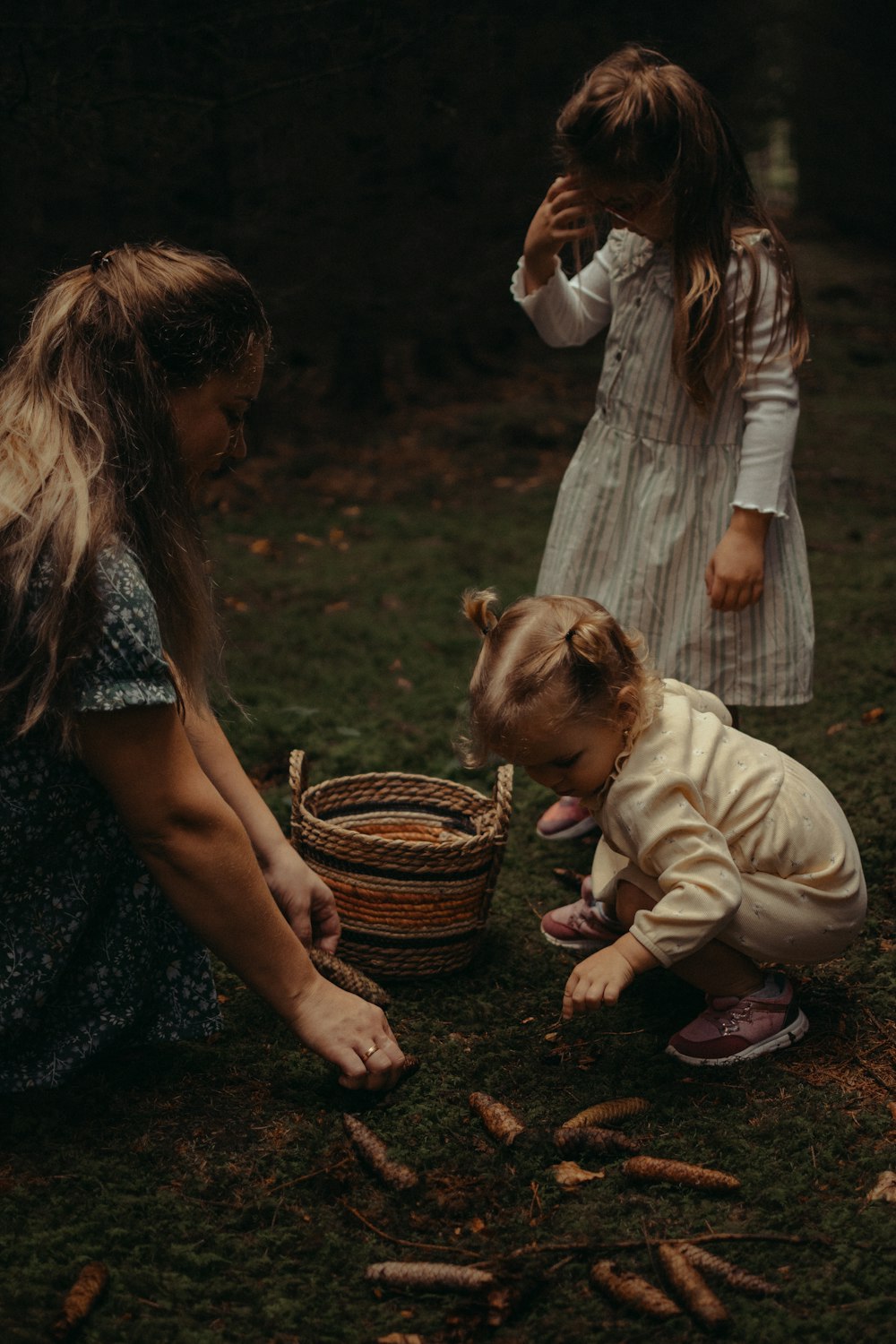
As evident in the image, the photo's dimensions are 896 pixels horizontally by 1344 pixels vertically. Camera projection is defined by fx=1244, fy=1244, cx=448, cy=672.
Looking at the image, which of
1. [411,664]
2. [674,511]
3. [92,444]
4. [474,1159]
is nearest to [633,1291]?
[474,1159]

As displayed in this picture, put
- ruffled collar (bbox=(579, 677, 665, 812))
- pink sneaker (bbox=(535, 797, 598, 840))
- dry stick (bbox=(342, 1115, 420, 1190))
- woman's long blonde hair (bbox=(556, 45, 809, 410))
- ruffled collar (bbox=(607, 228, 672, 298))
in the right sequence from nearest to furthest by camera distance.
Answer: dry stick (bbox=(342, 1115, 420, 1190))
ruffled collar (bbox=(579, 677, 665, 812))
woman's long blonde hair (bbox=(556, 45, 809, 410))
ruffled collar (bbox=(607, 228, 672, 298))
pink sneaker (bbox=(535, 797, 598, 840))

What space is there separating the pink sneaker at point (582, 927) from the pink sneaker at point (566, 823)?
1.30 feet

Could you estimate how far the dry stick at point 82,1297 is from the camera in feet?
5.50

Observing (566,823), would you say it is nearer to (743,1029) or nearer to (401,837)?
(401,837)

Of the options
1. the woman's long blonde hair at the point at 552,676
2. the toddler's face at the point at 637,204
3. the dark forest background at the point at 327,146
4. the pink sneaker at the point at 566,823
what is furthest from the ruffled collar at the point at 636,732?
the dark forest background at the point at 327,146

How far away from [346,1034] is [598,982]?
434mm

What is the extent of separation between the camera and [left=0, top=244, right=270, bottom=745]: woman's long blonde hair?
1.83 metres

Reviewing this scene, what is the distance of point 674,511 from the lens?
116 inches

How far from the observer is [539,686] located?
2139 millimetres

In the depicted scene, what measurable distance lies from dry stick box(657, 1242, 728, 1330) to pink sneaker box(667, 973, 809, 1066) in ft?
1.69

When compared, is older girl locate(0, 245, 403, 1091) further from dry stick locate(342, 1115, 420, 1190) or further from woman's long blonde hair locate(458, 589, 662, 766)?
woman's long blonde hair locate(458, 589, 662, 766)

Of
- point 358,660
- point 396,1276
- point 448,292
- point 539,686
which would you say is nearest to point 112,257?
point 539,686

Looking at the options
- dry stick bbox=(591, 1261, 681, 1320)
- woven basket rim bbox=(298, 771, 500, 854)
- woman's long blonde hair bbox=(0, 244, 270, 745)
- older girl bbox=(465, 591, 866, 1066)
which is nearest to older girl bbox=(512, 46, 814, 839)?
woven basket rim bbox=(298, 771, 500, 854)

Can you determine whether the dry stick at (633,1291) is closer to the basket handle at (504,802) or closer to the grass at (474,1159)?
the grass at (474,1159)
